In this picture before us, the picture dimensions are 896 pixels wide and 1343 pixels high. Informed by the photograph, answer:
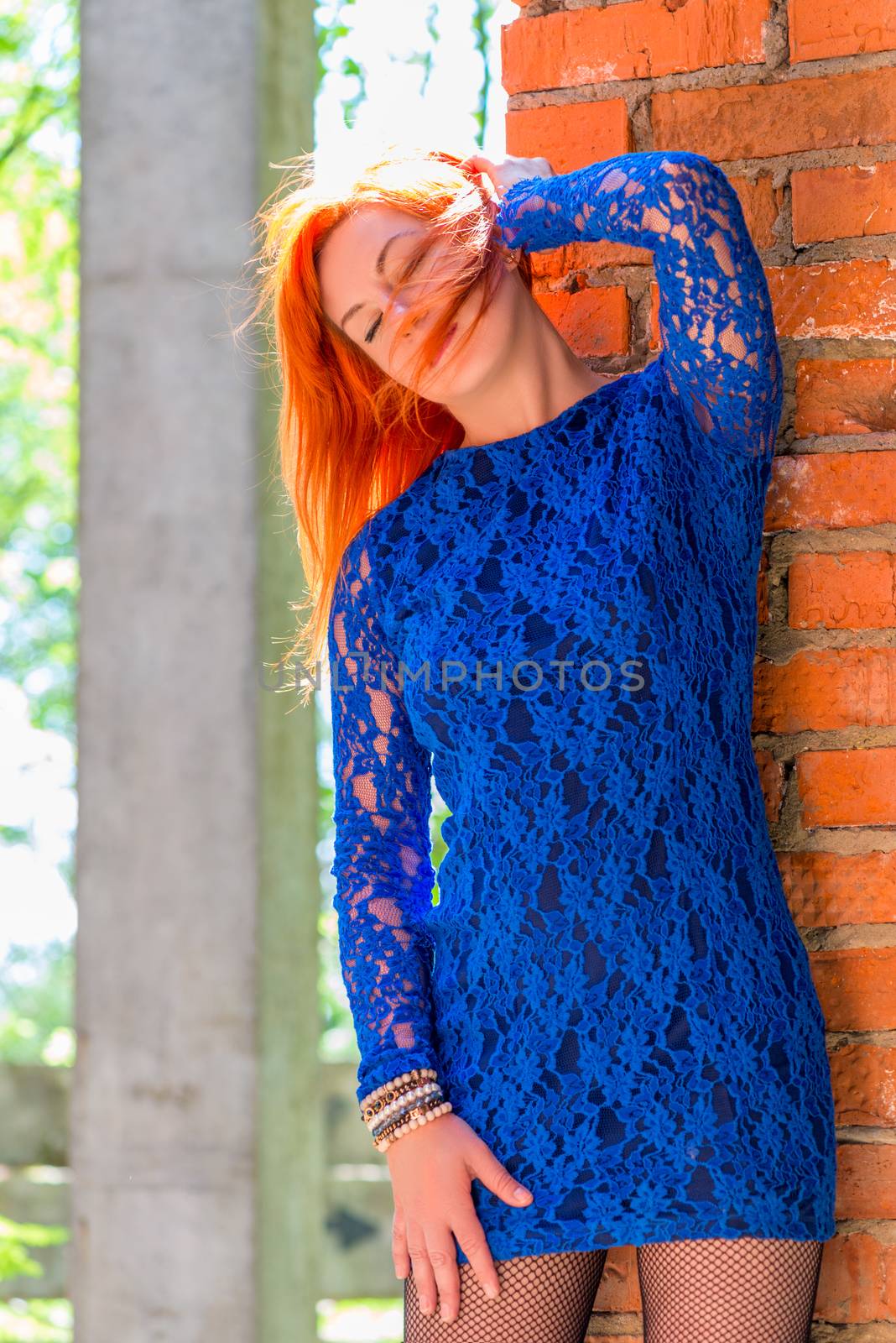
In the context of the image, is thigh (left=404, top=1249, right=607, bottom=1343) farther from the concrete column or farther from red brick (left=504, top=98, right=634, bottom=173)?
the concrete column

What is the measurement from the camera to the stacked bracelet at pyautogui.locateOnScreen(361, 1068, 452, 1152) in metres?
1.47

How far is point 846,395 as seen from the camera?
1668mm

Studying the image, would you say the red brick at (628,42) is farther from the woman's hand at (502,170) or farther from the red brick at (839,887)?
the red brick at (839,887)

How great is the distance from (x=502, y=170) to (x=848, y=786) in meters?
0.86

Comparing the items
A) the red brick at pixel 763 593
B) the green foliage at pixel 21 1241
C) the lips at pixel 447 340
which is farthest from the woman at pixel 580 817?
the green foliage at pixel 21 1241

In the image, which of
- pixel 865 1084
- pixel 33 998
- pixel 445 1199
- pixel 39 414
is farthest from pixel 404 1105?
pixel 33 998

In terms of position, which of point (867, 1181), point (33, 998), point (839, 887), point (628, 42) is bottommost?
point (33, 998)

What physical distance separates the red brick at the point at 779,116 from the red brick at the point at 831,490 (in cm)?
38

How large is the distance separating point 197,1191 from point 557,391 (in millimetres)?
2209

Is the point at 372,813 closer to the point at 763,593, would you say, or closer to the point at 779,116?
the point at 763,593

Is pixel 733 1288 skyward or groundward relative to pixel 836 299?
groundward

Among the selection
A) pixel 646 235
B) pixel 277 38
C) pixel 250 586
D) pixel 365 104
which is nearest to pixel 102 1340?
pixel 250 586

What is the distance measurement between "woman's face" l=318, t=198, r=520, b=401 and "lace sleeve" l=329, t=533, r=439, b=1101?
25cm

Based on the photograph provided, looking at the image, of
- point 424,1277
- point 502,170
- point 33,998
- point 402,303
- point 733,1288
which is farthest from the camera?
point 33,998
